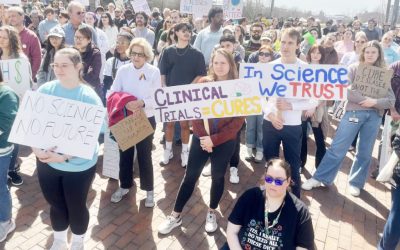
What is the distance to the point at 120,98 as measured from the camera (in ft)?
13.2

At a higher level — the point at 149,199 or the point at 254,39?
the point at 254,39

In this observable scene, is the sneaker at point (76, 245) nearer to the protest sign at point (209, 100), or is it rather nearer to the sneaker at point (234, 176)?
the protest sign at point (209, 100)

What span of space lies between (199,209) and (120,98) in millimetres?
1672

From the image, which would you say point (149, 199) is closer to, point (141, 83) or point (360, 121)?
point (141, 83)

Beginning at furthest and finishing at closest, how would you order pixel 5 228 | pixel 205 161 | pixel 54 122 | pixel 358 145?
pixel 358 145 < pixel 205 161 < pixel 5 228 < pixel 54 122

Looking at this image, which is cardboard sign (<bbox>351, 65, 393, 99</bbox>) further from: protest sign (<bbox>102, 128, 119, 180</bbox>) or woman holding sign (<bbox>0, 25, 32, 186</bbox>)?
woman holding sign (<bbox>0, 25, 32, 186</bbox>)

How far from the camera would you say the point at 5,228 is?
370 centimetres

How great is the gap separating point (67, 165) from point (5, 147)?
84 centimetres

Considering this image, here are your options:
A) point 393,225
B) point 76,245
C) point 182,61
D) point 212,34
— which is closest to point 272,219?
point 393,225

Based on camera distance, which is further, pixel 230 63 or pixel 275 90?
pixel 275 90

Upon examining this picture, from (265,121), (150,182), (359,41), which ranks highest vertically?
(359,41)

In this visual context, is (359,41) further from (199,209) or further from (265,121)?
(199,209)

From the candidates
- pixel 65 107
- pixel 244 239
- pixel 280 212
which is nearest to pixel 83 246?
pixel 65 107

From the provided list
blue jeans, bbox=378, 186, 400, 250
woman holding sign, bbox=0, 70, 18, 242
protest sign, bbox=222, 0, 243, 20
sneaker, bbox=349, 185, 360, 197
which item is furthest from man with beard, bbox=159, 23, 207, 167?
protest sign, bbox=222, 0, 243, 20
